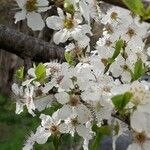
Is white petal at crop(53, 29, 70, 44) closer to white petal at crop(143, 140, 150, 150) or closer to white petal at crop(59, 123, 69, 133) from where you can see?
white petal at crop(59, 123, 69, 133)

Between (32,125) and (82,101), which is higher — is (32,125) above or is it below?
below

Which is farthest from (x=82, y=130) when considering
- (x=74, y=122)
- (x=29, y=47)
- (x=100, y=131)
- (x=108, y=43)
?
(x=29, y=47)

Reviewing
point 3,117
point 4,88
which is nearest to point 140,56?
point 3,117

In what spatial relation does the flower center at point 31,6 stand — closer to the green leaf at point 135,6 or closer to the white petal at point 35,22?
the white petal at point 35,22

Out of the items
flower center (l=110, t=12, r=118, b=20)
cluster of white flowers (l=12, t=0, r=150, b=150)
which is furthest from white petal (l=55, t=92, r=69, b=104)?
flower center (l=110, t=12, r=118, b=20)

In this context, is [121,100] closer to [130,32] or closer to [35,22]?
[35,22]

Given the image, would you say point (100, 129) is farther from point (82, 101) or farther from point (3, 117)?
point (3, 117)
